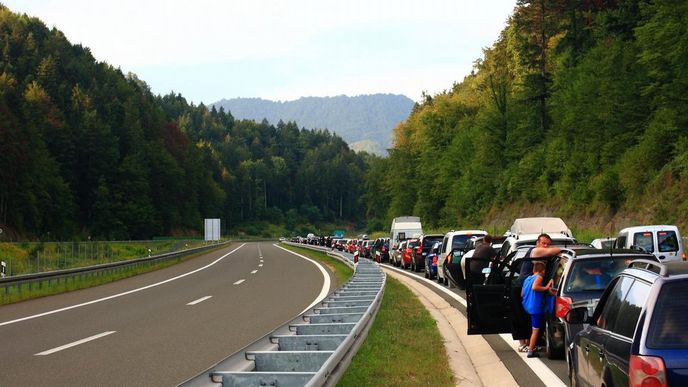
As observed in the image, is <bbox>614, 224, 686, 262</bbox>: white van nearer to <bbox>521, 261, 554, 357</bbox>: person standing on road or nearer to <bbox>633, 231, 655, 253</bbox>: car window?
<bbox>633, 231, 655, 253</bbox>: car window

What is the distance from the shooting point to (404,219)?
6384 centimetres

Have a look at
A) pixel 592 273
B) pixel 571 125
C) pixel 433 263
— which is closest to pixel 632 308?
pixel 592 273

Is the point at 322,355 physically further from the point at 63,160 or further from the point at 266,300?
the point at 63,160

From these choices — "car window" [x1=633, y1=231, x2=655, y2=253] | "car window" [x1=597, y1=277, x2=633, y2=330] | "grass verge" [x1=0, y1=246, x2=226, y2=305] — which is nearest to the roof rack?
"car window" [x1=597, y1=277, x2=633, y2=330]

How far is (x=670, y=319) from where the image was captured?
5707 mm

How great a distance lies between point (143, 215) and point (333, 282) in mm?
106149

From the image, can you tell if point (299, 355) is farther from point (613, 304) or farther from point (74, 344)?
point (74, 344)

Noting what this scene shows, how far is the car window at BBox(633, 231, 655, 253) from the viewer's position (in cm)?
2414

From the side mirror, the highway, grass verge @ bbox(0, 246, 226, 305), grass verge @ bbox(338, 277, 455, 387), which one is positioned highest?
the side mirror

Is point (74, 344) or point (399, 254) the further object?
point (399, 254)

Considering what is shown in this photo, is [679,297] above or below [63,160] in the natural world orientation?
below

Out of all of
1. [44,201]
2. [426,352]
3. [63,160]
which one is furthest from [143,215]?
[426,352]

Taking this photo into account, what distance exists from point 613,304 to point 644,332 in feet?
4.99

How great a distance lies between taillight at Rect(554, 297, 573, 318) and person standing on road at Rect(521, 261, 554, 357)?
47 cm
